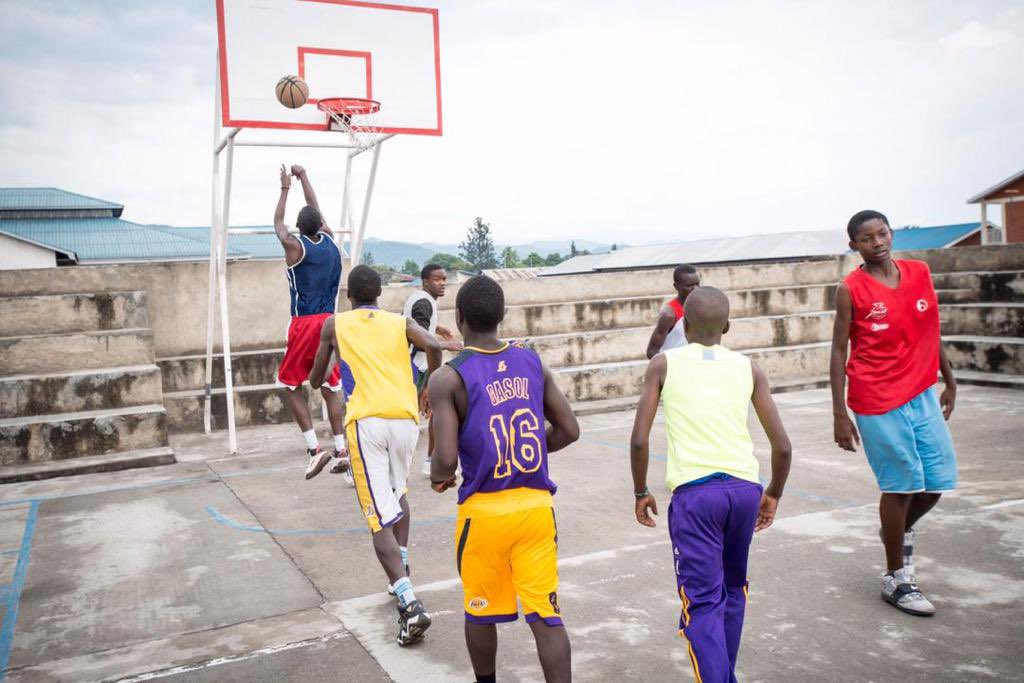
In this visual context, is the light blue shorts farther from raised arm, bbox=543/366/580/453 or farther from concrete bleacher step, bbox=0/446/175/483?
concrete bleacher step, bbox=0/446/175/483

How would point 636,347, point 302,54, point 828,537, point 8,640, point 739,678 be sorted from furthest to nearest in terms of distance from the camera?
point 636,347 < point 302,54 < point 828,537 < point 8,640 < point 739,678

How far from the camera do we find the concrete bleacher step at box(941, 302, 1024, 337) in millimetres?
13320

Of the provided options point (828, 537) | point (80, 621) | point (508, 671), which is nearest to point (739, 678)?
point (508, 671)

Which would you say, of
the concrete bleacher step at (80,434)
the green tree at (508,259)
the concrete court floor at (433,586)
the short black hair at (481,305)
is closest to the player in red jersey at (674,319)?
the concrete court floor at (433,586)

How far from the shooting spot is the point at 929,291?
468cm

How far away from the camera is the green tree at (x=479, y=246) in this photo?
9971 cm

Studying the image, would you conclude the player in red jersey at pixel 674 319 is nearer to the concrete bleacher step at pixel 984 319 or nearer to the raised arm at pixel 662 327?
the raised arm at pixel 662 327

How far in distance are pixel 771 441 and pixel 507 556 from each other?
1136 mm

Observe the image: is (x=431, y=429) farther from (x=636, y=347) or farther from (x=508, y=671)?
(x=636, y=347)

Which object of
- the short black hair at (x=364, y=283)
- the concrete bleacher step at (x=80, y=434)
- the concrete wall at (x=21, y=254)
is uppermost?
the concrete wall at (x=21, y=254)

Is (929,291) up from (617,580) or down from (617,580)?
up

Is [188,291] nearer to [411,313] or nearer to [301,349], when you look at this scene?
[301,349]

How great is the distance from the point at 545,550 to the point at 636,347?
33.4 ft

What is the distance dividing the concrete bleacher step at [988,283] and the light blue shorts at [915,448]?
10788 millimetres
